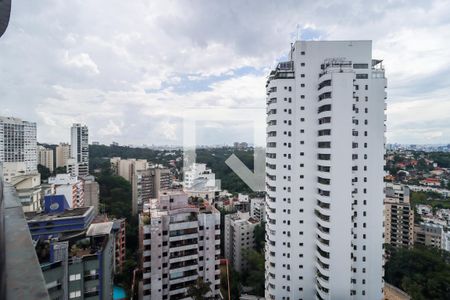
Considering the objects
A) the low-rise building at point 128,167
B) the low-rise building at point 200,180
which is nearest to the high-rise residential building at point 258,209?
the low-rise building at point 200,180

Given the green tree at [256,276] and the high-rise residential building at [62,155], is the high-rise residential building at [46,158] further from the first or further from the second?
the green tree at [256,276]

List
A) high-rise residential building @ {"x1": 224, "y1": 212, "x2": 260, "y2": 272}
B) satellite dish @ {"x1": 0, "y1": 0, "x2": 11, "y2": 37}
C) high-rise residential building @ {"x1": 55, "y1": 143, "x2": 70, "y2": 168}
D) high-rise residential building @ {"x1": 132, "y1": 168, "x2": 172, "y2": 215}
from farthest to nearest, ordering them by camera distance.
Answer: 1. high-rise residential building @ {"x1": 55, "y1": 143, "x2": 70, "y2": 168}
2. high-rise residential building @ {"x1": 132, "y1": 168, "x2": 172, "y2": 215}
3. high-rise residential building @ {"x1": 224, "y1": 212, "x2": 260, "y2": 272}
4. satellite dish @ {"x1": 0, "y1": 0, "x2": 11, "y2": 37}

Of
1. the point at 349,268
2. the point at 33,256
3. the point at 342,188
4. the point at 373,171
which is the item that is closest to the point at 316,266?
the point at 349,268

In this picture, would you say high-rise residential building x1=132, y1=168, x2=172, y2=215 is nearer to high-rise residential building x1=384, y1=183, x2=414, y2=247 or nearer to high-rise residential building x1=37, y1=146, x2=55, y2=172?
high-rise residential building x1=37, y1=146, x2=55, y2=172

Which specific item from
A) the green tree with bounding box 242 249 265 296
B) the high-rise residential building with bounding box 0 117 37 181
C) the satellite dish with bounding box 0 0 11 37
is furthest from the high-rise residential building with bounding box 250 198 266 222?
the high-rise residential building with bounding box 0 117 37 181

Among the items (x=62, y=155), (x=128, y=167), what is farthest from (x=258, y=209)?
(x=62, y=155)

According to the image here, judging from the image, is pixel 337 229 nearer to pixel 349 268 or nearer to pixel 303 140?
pixel 349 268
